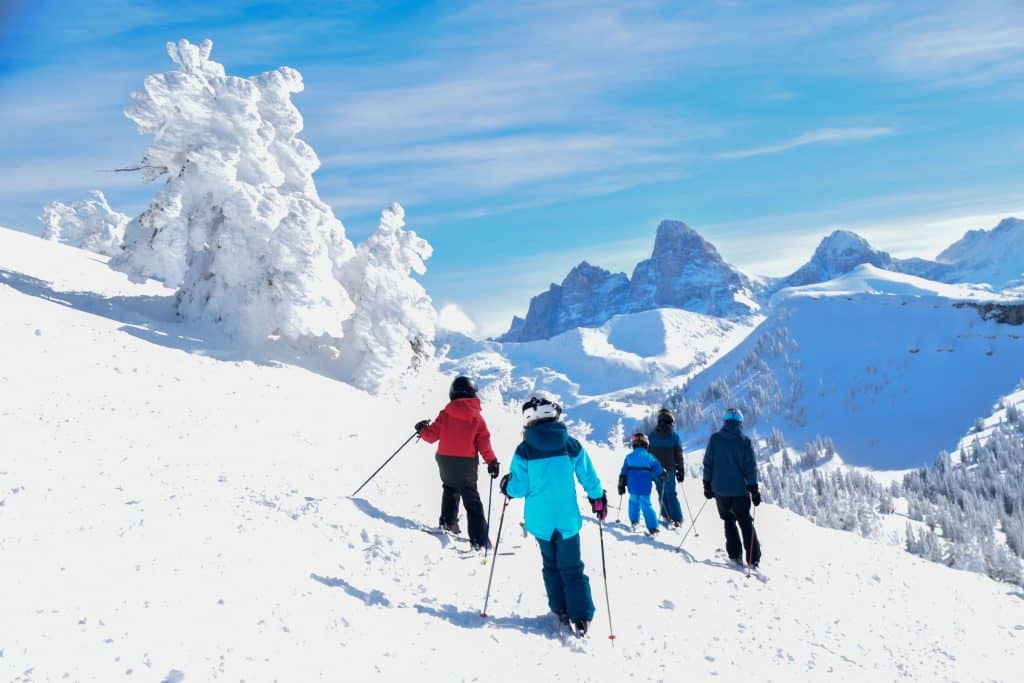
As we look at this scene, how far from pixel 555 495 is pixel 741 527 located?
19.5 feet

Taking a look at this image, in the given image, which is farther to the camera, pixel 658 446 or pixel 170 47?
pixel 170 47

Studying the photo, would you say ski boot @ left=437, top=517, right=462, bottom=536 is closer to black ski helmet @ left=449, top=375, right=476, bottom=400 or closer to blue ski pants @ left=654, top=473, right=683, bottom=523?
black ski helmet @ left=449, top=375, right=476, bottom=400

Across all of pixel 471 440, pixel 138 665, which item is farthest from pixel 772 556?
pixel 138 665

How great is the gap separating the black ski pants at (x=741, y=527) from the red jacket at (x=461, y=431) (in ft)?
16.7

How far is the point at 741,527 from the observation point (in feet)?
40.3

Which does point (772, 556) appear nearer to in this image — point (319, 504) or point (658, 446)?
point (658, 446)

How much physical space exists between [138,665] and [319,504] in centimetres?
511

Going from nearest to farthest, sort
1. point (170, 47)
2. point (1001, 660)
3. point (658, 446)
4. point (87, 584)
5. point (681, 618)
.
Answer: point (87, 584), point (681, 618), point (1001, 660), point (658, 446), point (170, 47)

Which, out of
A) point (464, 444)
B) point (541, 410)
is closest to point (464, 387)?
point (464, 444)

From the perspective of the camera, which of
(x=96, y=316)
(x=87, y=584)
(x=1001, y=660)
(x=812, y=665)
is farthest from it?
(x=96, y=316)

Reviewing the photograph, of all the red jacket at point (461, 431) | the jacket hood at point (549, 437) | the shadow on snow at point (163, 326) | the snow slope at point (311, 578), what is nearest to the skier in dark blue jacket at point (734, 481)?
the snow slope at point (311, 578)

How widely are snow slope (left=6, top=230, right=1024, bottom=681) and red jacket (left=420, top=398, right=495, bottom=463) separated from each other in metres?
1.55

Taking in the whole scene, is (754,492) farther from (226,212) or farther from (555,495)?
(226,212)

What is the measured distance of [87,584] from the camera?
6055 millimetres
